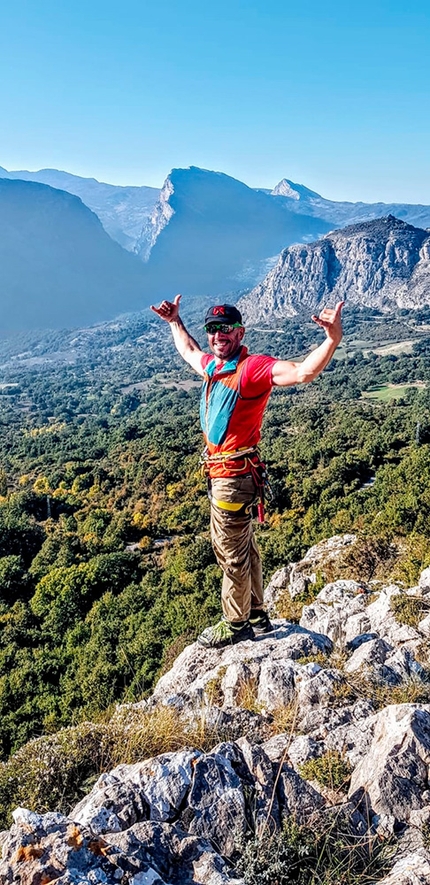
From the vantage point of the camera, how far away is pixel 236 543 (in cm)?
510

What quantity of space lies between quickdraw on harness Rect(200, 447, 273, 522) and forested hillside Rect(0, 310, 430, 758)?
2815mm

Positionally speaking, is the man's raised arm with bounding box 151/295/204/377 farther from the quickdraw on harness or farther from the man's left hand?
the man's left hand

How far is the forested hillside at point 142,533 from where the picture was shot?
13.9 m

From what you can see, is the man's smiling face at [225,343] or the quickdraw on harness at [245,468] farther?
the quickdraw on harness at [245,468]

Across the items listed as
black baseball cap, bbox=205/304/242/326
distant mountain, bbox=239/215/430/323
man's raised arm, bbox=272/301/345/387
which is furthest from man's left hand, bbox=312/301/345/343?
distant mountain, bbox=239/215/430/323

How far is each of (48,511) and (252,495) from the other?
34.9 meters

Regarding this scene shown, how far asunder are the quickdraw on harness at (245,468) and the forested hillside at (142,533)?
2815mm

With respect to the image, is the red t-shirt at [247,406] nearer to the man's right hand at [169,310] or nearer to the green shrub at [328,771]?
the man's right hand at [169,310]

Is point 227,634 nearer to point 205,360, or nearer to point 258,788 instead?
point 258,788

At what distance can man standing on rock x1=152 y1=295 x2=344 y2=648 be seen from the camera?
4.38 metres

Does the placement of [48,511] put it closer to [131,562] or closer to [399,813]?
[131,562]

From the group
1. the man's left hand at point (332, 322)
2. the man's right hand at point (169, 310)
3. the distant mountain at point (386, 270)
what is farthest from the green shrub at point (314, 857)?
the distant mountain at point (386, 270)

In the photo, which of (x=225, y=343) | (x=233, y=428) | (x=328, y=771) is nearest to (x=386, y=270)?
(x=225, y=343)

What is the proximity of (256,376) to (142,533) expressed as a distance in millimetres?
26341
